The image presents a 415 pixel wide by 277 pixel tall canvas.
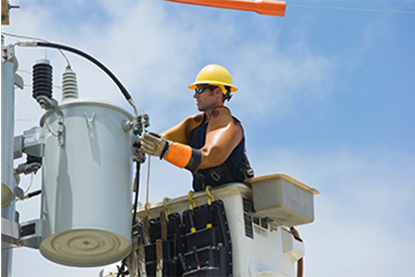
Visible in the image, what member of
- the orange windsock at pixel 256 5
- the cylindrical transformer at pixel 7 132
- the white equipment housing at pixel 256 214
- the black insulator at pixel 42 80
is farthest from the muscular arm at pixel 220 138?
the cylindrical transformer at pixel 7 132

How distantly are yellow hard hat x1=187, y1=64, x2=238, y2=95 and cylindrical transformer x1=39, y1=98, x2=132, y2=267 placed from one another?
1719 mm

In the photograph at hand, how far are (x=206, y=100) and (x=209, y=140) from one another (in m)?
0.93

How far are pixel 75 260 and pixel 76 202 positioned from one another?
0.99 m

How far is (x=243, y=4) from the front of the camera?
9.66 metres

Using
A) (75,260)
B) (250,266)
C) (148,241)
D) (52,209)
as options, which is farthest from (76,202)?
(250,266)

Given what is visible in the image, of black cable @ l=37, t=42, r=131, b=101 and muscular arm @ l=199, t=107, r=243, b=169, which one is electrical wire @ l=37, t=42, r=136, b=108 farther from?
muscular arm @ l=199, t=107, r=243, b=169

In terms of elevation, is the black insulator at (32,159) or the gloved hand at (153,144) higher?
the gloved hand at (153,144)

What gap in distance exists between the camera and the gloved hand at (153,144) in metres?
9.59

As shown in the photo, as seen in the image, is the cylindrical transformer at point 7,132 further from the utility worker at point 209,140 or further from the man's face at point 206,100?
the man's face at point 206,100

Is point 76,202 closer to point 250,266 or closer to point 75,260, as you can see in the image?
point 75,260

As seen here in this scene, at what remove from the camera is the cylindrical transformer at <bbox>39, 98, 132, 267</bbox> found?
29.4 ft

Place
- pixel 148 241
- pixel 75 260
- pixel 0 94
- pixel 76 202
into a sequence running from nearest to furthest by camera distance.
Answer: pixel 0 94
pixel 76 202
pixel 75 260
pixel 148 241

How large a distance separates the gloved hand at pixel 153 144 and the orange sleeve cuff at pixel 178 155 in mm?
104

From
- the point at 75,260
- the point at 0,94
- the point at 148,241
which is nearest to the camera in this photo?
the point at 0,94
